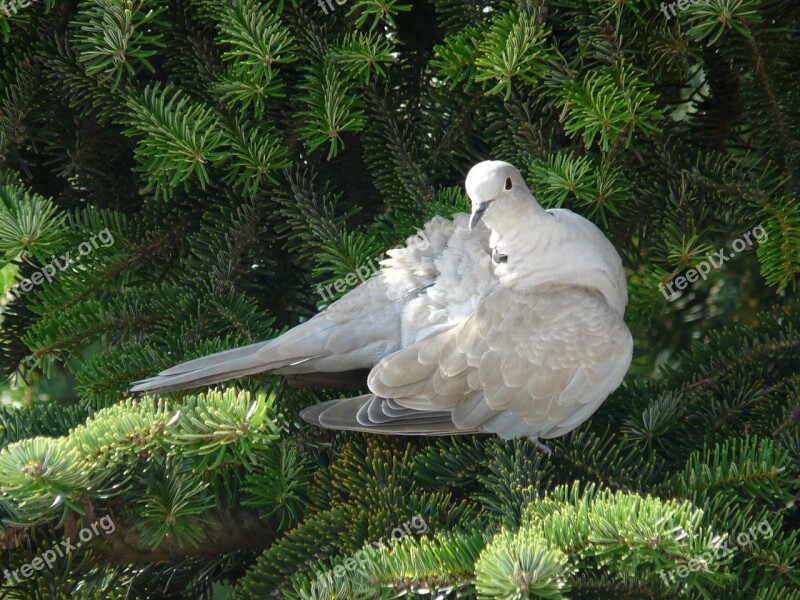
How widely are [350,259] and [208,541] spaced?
2.40ft

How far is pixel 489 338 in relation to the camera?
2.06 metres

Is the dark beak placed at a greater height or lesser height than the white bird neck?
greater

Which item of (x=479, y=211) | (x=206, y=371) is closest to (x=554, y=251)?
(x=479, y=211)

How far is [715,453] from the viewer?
1594 millimetres

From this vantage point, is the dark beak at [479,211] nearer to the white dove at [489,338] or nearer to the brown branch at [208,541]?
the white dove at [489,338]

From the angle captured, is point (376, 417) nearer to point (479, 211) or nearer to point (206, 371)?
point (206, 371)

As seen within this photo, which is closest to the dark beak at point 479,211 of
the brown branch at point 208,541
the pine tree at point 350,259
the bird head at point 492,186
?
the bird head at point 492,186

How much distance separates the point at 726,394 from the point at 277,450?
1.01 m

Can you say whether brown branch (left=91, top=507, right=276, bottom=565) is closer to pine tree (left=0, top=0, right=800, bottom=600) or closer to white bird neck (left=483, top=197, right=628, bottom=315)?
pine tree (left=0, top=0, right=800, bottom=600)

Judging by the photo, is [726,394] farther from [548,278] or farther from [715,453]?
[548,278]

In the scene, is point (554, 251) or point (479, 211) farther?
point (554, 251)

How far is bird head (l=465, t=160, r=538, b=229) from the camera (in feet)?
6.03

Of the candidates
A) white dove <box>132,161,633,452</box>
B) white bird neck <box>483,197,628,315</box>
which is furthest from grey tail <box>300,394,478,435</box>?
white bird neck <box>483,197,628,315</box>

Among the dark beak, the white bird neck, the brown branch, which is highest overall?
the dark beak
